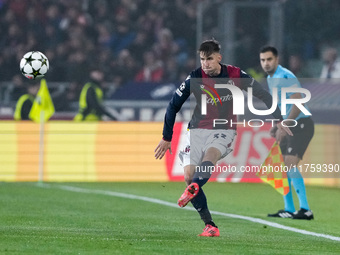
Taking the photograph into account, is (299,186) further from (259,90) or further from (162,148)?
(162,148)

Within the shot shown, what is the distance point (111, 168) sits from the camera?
57.2 ft

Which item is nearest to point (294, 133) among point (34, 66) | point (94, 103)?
point (34, 66)

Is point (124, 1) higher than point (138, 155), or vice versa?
point (124, 1)

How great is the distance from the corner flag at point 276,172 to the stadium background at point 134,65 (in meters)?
5.80

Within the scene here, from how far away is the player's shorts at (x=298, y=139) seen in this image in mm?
10898

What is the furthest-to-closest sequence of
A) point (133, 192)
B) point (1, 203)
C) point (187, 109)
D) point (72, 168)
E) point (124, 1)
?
point (124, 1)
point (187, 109)
point (72, 168)
point (133, 192)
point (1, 203)

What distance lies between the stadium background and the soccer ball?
705cm

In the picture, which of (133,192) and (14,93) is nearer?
(133,192)

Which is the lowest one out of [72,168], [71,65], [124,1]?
[72,168]

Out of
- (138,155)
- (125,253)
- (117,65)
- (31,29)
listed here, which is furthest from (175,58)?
(125,253)

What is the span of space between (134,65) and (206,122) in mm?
15365

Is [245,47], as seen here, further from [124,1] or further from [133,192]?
[133,192]

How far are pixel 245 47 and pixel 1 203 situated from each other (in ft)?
36.9

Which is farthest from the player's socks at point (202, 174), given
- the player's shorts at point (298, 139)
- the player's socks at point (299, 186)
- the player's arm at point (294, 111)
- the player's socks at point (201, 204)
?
the player's socks at point (299, 186)
